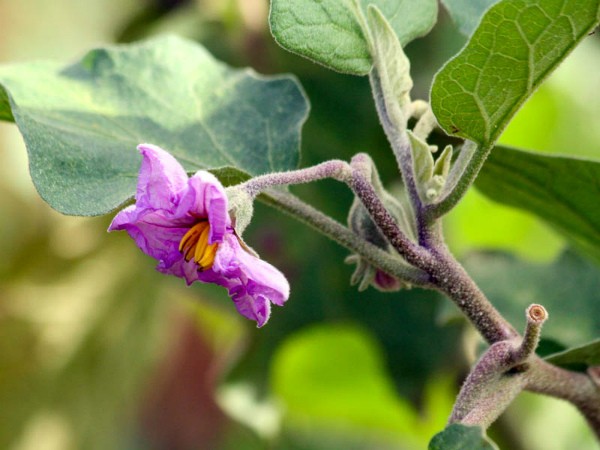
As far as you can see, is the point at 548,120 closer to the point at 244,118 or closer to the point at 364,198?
the point at 244,118

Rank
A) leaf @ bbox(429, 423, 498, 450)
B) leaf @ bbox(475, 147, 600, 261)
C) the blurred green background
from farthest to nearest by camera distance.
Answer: the blurred green background < leaf @ bbox(475, 147, 600, 261) < leaf @ bbox(429, 423, 498, 450)

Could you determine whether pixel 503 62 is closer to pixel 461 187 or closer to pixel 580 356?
pixel 461 187

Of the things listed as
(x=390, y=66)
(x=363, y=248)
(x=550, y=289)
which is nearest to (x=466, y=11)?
(x=390, y=66)

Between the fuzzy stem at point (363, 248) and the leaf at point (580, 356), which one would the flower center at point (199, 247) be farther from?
the leaf at point (580, 356)

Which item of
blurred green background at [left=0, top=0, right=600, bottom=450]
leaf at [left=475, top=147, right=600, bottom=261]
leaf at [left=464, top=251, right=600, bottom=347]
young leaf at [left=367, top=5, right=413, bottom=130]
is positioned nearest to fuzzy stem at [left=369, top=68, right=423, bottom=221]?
young leaf at [left=367, top=5, right=413, bottom=130]

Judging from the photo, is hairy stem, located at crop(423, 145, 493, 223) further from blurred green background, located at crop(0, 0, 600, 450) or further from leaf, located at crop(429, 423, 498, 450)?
blurred green background, located at crop(0, 0, 600, 450)

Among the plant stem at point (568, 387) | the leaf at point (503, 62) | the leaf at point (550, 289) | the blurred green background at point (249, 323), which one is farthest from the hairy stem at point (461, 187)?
the blurred green background at point (249, 323)

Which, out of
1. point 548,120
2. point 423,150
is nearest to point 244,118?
point 423,150
